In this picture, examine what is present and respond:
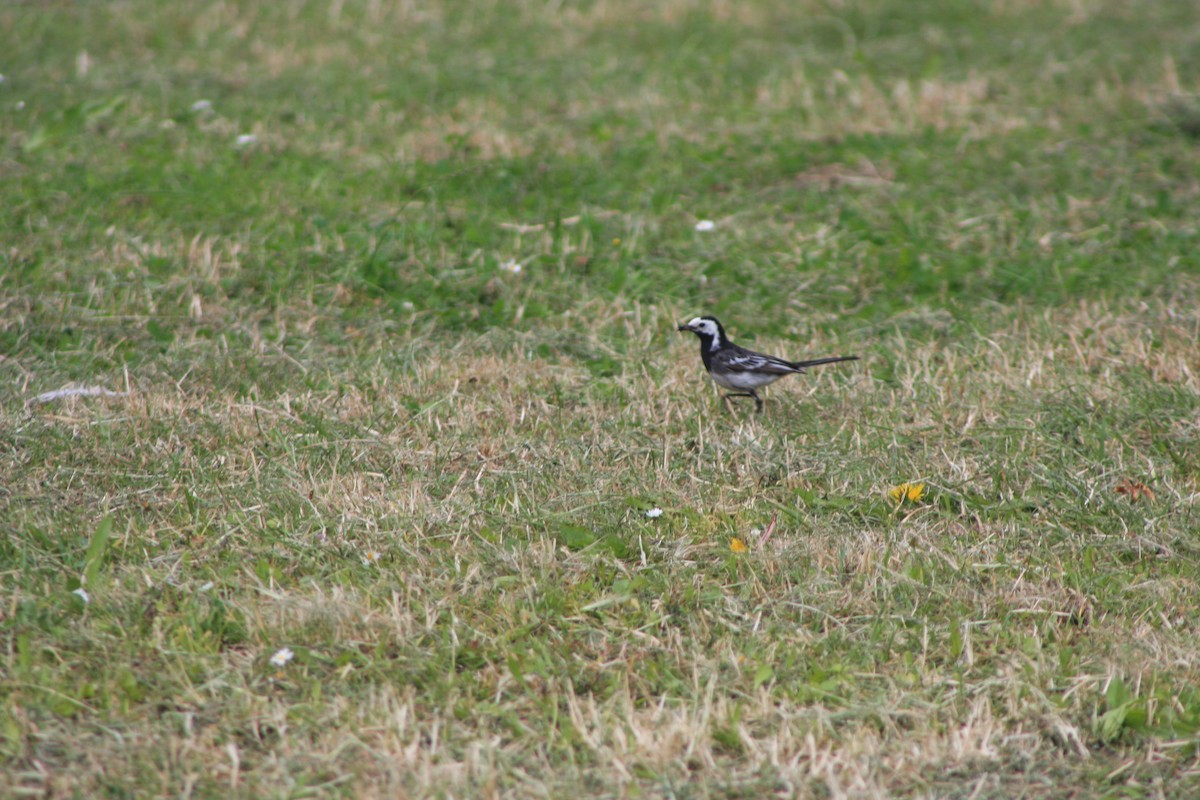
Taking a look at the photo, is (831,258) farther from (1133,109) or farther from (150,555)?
(150,555)

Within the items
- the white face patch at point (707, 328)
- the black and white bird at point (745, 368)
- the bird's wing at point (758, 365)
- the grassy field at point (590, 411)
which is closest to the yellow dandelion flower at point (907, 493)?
the grassy field at point (590, 411)

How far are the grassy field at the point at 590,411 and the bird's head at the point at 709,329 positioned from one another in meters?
0.26

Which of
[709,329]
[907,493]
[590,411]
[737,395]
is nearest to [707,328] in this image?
[709,329]

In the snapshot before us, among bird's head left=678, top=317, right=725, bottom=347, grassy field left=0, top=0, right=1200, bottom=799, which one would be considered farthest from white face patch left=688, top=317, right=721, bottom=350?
grassy field left=0, top=0, right=1200, bottom=799

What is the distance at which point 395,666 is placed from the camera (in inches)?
172

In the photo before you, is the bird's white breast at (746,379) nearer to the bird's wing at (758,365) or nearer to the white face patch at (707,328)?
the bird's wing at (758,365)

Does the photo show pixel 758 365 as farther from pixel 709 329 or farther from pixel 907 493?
A: pixel 907 493

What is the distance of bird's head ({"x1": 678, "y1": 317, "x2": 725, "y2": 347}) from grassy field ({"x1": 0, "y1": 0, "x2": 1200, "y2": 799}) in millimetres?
260

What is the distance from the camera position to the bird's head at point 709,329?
22.6ft

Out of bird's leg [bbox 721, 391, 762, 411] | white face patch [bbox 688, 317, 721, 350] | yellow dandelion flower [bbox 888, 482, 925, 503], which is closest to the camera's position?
yellow dandelion flower [bbox 888, 482, 925, 503]

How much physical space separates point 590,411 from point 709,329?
0.93 meters

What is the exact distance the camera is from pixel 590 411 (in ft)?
21.3

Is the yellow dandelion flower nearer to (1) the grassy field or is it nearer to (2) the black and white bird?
(1) the grassy field

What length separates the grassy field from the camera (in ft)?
13.5
